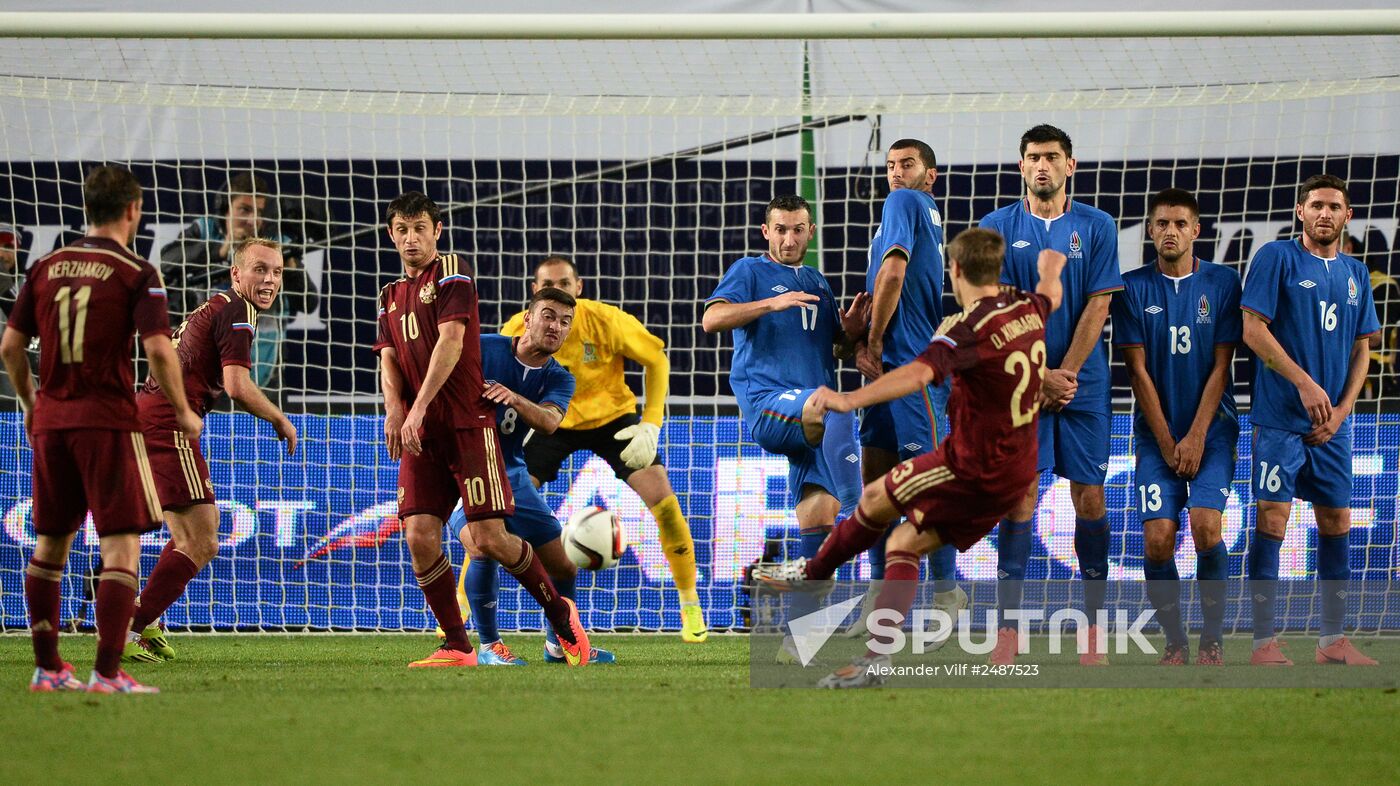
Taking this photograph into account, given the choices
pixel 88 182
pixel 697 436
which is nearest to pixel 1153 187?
pixel 697 436

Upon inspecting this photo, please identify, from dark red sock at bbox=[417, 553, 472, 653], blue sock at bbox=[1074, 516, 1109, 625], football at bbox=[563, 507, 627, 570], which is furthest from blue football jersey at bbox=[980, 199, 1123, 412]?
dark red sock at bbox=[417, 553, 472, 653]

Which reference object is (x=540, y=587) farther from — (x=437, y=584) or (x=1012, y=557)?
(x=1012, y=557)

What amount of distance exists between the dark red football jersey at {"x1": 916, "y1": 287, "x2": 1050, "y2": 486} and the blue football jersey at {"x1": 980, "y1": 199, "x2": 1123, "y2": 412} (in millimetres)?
1161

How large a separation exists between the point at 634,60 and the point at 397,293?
3.47m

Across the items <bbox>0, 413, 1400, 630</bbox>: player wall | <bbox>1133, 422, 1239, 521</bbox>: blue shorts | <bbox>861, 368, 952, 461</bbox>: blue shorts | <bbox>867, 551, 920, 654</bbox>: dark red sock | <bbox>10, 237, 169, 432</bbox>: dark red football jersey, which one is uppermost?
<bbox>10, 237, 169, 432</bbox>: dark red football jersey

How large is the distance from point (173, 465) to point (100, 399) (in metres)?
1.67

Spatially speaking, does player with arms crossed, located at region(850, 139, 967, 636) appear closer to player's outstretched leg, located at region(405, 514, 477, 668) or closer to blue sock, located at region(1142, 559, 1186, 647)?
blue sock, located at region(1142, 559, 1186, 647)

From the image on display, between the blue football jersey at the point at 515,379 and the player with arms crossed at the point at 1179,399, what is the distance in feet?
8.28

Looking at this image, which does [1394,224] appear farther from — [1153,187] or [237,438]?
[237,438]

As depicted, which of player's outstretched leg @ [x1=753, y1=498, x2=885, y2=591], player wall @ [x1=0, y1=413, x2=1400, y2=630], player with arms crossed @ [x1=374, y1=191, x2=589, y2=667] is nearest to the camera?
player's outstretched leg @ [x1=753, y1=498, x2=885, y2=591]

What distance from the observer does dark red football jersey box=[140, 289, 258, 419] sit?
6812 millimetres

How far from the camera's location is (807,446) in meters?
6.61

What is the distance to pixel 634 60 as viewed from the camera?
9344 mm

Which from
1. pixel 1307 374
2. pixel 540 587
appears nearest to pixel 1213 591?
pixel 1307 374
